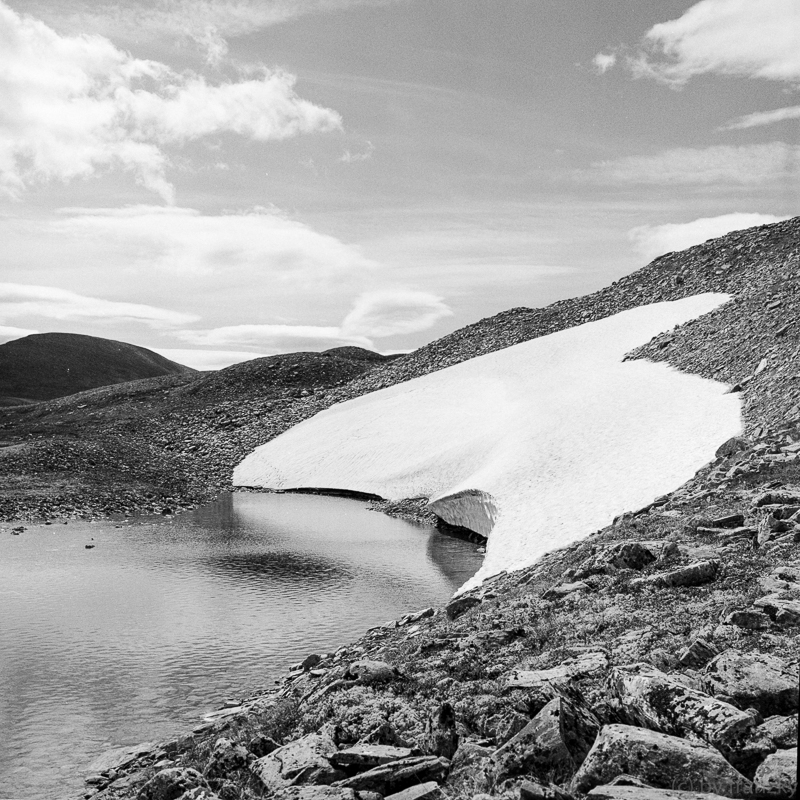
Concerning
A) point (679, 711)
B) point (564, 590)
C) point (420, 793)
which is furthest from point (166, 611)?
point (679, 711)

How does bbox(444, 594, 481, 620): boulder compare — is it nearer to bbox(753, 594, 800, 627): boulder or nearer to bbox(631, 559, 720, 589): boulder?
bbox(631, 559, 720, 589): boulder

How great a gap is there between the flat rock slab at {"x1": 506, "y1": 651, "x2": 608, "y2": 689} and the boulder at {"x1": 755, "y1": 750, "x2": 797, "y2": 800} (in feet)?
9.04

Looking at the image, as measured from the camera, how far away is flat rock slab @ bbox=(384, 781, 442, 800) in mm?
7387

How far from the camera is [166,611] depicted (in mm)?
22406

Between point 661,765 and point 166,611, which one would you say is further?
point 166,611

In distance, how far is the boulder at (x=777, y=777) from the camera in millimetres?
6352

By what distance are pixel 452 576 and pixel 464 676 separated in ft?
56.0

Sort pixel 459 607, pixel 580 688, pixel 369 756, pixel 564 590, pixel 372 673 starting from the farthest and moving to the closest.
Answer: pixel 459 607
pixel 564 590
pixel 372 673
pixel 580 688
pixel 369 756

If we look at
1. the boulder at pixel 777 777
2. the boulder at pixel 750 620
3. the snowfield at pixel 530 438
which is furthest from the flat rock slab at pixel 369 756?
the snowfield at pixel 530 438

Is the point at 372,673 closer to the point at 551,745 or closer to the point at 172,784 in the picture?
the point at 172,784

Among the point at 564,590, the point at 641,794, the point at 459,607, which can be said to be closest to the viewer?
the point at 641,794

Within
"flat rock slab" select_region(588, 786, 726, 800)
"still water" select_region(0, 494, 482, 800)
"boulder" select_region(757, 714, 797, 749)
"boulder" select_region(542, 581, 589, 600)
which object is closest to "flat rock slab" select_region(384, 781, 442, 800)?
"flat rock slab" select_region(588, 786, 726, 800)

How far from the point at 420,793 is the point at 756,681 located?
3.69 metres

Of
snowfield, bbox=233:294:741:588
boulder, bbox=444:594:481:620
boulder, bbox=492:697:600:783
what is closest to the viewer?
boulder, bbox=492:697:600:783
